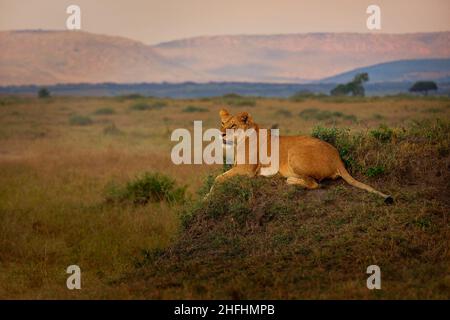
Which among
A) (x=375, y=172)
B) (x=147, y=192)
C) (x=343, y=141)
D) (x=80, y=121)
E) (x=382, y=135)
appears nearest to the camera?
(x=375, y=172)

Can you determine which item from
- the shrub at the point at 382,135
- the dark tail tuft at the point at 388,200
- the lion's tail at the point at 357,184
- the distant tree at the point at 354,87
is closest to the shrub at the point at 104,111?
the distant tree at the point at 354,87

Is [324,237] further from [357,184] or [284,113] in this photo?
[284,113]

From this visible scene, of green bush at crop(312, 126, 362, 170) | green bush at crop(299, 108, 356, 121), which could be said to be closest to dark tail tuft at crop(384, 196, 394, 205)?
green bush at crop(312, 126, 362, 170)

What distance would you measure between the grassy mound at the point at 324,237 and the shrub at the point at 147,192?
5.88 metres

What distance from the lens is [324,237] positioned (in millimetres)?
8859

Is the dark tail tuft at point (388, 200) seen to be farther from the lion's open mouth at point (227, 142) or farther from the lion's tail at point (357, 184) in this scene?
the lion's open mouth at point (227, 142)

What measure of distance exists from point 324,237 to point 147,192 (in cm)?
828

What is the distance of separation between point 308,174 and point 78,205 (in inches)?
306

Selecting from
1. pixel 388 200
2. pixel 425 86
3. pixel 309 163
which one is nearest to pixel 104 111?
pixel 309 163

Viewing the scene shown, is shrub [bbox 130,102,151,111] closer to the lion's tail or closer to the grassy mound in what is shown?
the grassy mound

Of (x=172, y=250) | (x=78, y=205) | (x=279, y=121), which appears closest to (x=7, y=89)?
(x=279, y=121)

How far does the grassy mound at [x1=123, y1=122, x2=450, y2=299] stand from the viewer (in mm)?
7691

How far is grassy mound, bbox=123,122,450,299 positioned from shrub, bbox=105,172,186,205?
588 centimetres

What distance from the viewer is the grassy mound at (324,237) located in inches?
303
